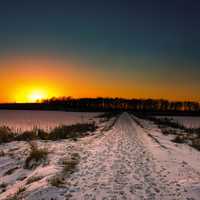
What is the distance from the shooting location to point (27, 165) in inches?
419

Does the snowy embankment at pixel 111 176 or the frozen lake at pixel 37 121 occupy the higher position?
the snowy embankment at pixel 111 176

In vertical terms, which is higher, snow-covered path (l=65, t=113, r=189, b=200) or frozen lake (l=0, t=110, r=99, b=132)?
snow-covered path (l=65, t=113, r=189, b=200)

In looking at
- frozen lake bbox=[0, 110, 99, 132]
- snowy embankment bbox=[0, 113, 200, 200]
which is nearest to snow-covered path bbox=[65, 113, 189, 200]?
snowy embankment bbox=[0, 113, 200, 200]

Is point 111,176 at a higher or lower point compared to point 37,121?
higher

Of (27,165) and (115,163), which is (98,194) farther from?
(27,165)

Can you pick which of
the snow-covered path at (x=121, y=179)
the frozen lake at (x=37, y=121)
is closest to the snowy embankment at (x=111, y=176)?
the snow-covered path at (x=121, y=179)

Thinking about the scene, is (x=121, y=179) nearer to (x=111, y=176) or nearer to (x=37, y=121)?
(x=111, y=176)

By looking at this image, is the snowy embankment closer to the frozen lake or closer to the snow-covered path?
the snow-covered path

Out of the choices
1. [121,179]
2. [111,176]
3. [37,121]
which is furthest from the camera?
[37,121]

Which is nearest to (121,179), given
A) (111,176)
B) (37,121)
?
(111,176)

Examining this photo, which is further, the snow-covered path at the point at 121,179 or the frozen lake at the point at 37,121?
the frozen lake at the point at 37,121

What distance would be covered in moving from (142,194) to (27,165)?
231 inches

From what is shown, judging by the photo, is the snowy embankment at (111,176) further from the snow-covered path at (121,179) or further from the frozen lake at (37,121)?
the frozen lake at (37,121)

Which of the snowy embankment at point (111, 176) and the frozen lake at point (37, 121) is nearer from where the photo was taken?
the snowy embankment at point (111, 176)
